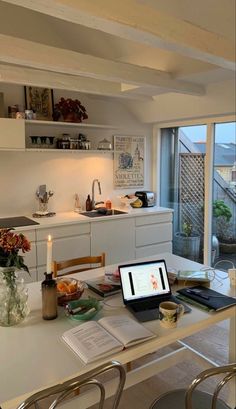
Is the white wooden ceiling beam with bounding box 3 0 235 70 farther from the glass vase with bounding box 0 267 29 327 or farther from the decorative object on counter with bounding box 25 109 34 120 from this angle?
the decorative object on counter with bounding box 25 109 34 120

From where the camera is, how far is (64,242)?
338cm

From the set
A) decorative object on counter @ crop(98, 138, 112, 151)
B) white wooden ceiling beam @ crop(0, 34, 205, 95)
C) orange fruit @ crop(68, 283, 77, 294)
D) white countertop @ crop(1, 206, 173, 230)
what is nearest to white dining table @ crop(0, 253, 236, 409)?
orange fruit @ crop(68, 283, 77, 294)

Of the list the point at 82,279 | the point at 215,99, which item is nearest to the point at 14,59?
the point at 82,279

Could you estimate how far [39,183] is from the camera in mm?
3805

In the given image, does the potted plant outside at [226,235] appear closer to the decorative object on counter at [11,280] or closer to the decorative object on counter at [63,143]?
the decorative object on counter at [63,143]

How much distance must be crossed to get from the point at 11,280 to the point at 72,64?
1.56 meters

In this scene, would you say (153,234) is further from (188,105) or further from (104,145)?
(188,105)

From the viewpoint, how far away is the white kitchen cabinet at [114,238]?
3.61 meters

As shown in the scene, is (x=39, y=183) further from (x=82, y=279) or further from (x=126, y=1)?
(x=126, y=1)

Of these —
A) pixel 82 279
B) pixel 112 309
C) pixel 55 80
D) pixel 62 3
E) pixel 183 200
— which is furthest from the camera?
pixel 183 200

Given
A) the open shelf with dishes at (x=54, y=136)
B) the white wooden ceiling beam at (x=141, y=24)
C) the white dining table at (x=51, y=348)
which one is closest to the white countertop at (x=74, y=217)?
the open shelf with dishes at (x=54, y=136)

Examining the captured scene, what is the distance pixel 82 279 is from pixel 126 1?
59.3 inches

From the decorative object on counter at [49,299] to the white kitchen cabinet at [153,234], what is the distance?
7.98 feet

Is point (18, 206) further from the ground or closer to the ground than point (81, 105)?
closer to the ground
